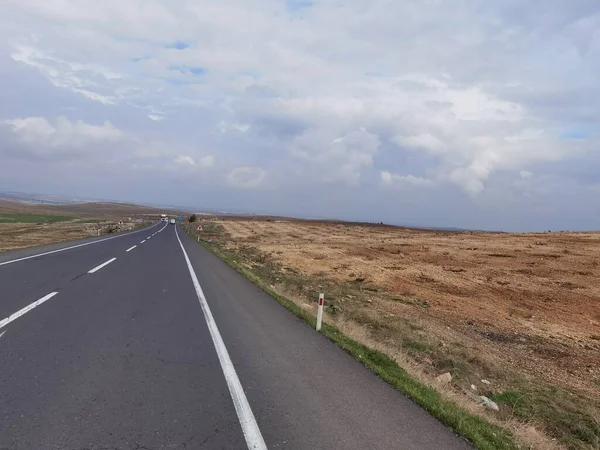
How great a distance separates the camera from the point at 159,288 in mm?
12773

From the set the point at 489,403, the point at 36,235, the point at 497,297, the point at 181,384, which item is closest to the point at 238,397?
the point at 181,384

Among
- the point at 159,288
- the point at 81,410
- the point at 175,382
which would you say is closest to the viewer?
the point at 81,410

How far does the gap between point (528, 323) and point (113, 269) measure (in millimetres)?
14948

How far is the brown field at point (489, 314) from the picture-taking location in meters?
8.49

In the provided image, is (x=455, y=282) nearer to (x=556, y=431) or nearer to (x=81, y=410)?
(x=556, y=431)

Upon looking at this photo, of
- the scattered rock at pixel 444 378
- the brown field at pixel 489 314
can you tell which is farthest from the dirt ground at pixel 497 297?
the scattered rock at pixel 444 378

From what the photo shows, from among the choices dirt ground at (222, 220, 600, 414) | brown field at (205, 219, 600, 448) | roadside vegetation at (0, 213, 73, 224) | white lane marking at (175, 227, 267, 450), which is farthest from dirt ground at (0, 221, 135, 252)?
roadside vegetation at (0, 213, 73, 224)

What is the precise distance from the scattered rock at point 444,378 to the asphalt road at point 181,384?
2084 millimetres

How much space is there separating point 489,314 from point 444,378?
8.13 metres

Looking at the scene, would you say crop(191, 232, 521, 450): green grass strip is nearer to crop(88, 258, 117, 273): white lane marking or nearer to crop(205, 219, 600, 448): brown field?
crop(205, 219, 600, 448): brown field

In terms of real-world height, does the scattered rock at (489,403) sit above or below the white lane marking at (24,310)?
below

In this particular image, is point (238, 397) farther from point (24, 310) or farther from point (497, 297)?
point (497, 297)

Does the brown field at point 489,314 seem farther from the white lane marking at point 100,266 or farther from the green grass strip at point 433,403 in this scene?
the white lane marking at point 100,266

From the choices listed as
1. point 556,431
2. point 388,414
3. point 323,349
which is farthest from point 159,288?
point 556,431
